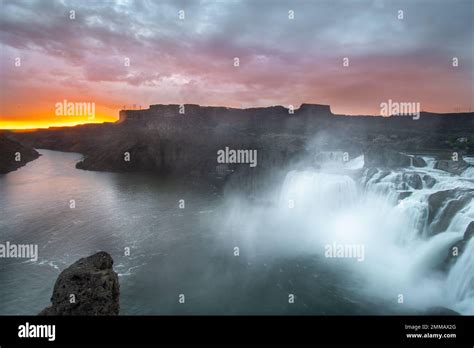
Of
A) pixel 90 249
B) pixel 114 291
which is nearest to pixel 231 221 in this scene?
pixel 90 249

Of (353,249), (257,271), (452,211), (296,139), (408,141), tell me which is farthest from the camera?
(296,139)

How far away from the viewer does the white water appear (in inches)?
783

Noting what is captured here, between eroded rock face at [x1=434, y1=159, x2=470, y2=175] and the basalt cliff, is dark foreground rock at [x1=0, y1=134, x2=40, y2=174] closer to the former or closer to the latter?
the basalt cliff

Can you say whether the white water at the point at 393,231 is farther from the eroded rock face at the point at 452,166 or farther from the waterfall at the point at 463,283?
the eroded rock face at the point at 452,166

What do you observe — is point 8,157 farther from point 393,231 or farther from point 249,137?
point 393,231

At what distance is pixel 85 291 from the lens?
35.4 feet

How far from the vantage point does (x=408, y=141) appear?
210ft

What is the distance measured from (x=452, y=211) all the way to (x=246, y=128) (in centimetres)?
8617

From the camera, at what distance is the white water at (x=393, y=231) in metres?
19.9

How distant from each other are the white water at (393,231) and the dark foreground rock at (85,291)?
18882 mm

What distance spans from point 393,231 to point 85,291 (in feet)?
88.9

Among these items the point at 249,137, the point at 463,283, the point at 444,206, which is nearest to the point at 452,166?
the point at 444,206

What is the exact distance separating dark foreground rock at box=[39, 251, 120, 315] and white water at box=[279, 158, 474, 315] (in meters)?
18.9

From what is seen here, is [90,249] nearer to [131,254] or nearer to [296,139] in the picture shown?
[131,254]
